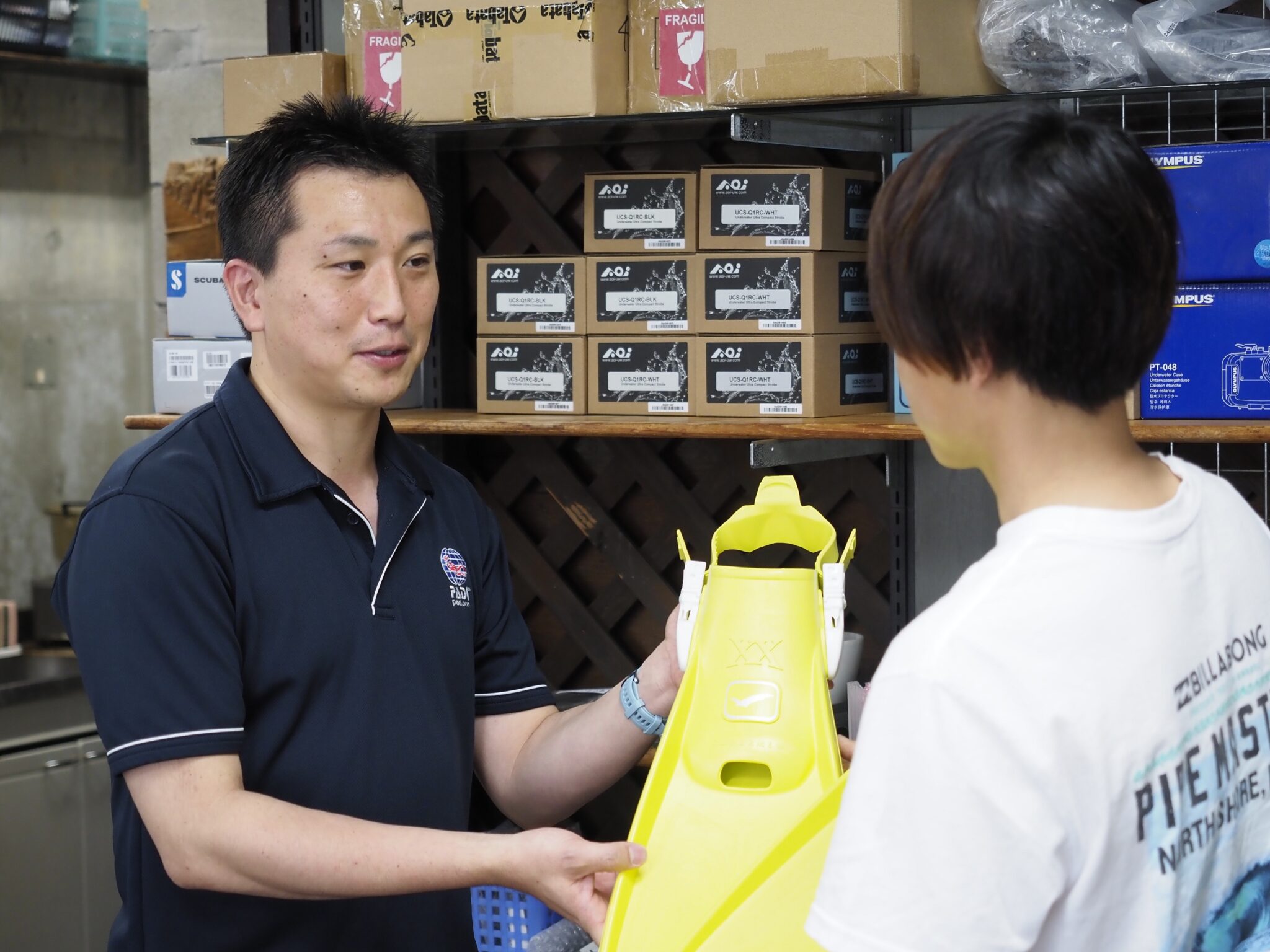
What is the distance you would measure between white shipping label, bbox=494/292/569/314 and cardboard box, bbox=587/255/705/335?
0.05 m

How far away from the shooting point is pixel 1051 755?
0.64 meters

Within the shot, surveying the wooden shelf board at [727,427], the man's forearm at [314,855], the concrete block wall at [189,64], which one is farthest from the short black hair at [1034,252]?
the concrete block wall at [189,64]

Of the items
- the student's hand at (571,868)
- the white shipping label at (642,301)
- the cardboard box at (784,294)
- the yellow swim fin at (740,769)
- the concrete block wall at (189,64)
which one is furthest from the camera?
the concrete block wall at (189,64)

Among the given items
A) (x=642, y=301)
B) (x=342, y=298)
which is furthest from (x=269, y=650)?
(x=642, y=301)

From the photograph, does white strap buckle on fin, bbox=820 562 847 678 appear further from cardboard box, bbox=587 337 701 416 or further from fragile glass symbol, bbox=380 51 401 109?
fragile glass symbol, bbox=380 51 401 109

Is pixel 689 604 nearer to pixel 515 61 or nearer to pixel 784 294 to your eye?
pixel 784 294

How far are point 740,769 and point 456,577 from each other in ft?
1.31

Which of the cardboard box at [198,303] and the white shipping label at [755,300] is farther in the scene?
the cardboard box at [198,303]

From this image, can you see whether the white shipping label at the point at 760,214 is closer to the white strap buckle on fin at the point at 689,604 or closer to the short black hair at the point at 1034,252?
the white strap buckle on fin at the point at 689,604

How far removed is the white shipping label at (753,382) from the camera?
1873 millimetres

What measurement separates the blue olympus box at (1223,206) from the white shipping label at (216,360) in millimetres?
1364

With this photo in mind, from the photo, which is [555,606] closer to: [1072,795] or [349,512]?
[349,512]

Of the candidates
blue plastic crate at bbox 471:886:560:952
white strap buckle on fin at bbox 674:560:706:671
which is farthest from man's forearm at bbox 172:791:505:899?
blue plastic crate at bbox 471:886:560:952

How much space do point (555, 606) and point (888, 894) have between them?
1.75m
